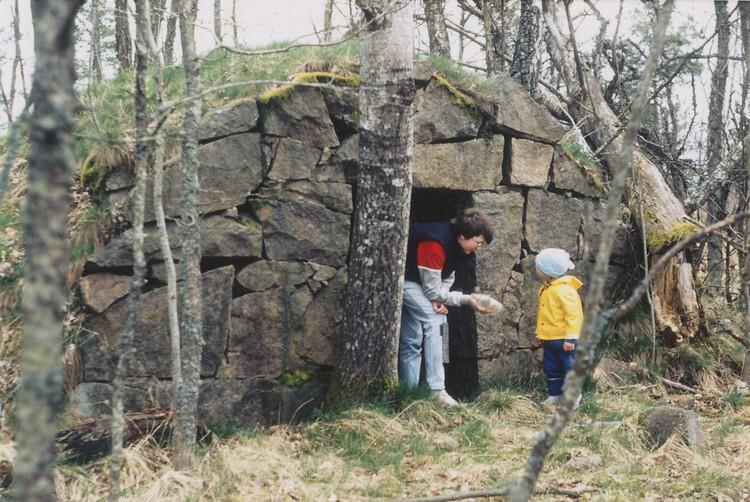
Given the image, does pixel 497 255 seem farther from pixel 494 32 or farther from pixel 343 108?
pixel 494 32

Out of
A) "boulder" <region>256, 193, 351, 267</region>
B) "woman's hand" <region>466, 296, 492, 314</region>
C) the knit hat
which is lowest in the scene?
"woman's hand" <region>466, 296, 492, 314</region>

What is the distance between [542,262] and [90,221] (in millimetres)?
3445

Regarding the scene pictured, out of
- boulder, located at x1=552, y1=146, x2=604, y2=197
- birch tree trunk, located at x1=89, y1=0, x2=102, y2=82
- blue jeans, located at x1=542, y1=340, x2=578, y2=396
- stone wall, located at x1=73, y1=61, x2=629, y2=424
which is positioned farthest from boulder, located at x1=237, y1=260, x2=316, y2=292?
boulder, located at x1=552, y1=146, x2=604, y2=197

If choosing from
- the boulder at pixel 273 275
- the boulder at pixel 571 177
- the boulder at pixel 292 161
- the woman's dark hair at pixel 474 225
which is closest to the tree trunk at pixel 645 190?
the boulder at pixel 571 177

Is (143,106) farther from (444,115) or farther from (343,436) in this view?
(444,115)

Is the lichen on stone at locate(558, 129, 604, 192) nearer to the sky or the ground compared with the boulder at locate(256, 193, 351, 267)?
nearer to the sky

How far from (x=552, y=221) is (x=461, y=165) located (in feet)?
3.51

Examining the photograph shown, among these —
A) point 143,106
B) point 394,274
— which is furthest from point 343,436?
point 143,106

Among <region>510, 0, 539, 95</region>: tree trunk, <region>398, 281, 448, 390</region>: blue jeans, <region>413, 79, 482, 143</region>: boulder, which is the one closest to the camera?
<region>398, 281, 448, 390</region>: blue jeans

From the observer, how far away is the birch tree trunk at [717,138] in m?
9.13

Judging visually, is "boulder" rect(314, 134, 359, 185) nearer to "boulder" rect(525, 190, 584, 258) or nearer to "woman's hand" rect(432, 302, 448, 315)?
"woman's hand" rect(432, 302, 448, 315)

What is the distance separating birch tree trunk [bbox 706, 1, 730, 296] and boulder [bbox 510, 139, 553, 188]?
10.9 feet

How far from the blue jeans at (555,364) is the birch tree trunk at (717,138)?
3753mm

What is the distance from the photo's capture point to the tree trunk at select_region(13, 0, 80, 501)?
4.05ft
